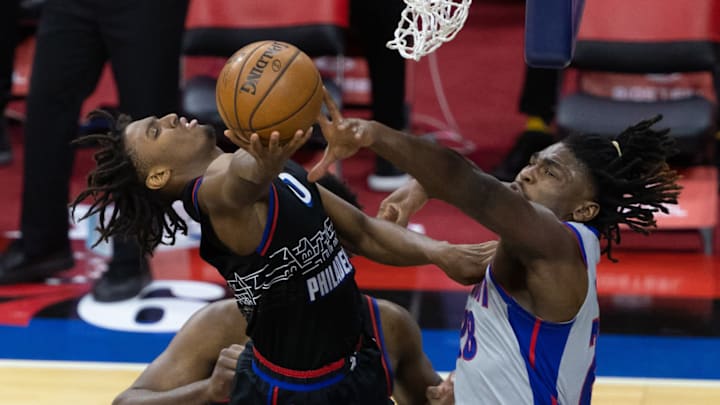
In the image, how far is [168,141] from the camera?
128 inches

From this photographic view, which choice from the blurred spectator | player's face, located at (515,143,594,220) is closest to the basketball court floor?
the blurred spectator

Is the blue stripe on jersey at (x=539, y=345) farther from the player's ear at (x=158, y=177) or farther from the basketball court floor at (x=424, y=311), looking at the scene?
the basketball court floor at (x=424, y=311)

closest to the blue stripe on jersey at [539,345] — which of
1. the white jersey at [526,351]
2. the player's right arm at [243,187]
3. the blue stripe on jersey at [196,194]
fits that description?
the white jersey at [526,351]

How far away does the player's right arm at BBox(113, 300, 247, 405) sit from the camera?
3.81 metres

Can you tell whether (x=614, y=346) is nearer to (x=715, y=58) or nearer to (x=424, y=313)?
(x=424, y=313)

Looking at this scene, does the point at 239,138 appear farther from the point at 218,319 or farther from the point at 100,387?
the point at 100,387

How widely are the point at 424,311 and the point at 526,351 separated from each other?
7.09ft

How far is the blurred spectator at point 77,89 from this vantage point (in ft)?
17.3

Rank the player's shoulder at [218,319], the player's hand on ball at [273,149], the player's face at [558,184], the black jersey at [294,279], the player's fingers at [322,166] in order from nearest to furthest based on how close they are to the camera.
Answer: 1. the player's fingers at [322,166]
2. the player's hand on ball at [273,149]
3. the black jersey at [294,279]
4. the player's face at [558,184]
5. the player's shoulder at [218,319]

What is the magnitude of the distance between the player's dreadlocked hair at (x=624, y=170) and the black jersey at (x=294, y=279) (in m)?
0.74

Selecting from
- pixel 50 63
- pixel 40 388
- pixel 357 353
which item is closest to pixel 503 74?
pixel 50 63

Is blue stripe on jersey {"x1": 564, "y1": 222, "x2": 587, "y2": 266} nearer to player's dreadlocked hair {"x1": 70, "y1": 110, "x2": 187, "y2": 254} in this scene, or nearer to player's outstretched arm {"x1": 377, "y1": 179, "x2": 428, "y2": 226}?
player's outstretched arm {"x1": 377, "y1": 179, "x2": 428, "y2": 226}

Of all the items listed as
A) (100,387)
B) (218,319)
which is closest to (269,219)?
(218,319)

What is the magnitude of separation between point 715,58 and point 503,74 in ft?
9.29
